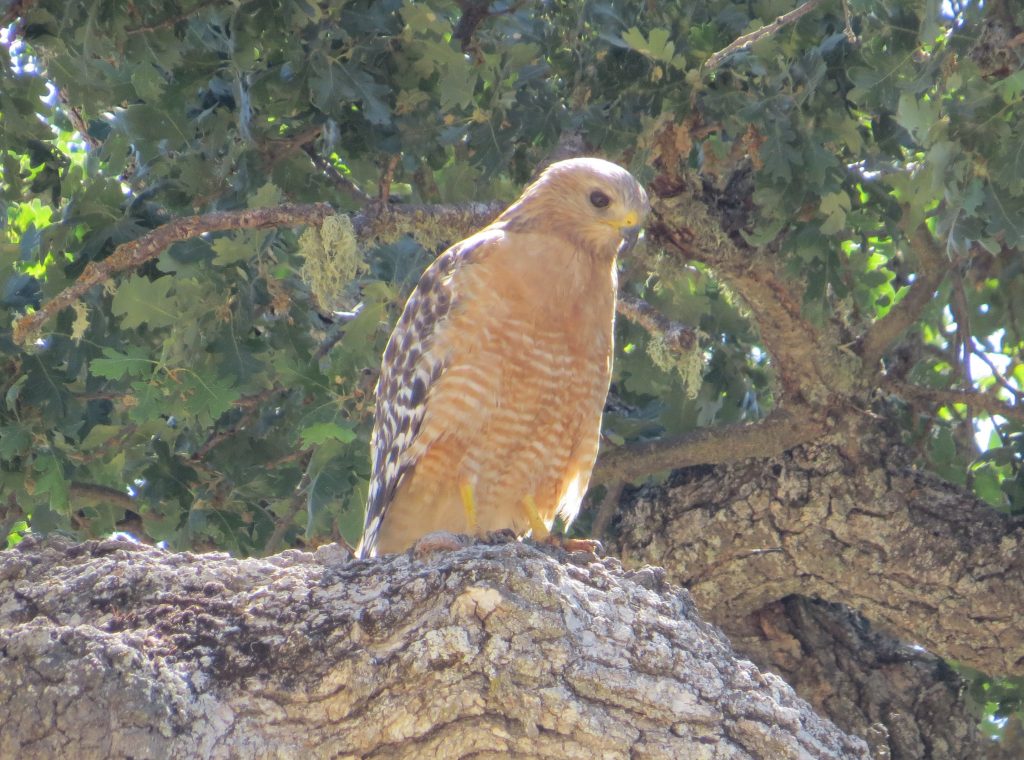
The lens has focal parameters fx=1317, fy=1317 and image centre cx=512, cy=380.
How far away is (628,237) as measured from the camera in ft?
18.4

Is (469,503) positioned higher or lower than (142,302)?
lower

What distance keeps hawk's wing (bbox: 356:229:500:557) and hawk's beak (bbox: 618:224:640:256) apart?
54 cm

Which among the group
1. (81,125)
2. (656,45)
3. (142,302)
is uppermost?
(81,125)

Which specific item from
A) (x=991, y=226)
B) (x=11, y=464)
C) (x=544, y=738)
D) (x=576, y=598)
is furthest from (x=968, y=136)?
(x=11, y=464)

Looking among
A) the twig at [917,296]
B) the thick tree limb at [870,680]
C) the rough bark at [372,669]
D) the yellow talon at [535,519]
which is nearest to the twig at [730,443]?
the twig at [917,296]

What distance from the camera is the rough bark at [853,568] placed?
5.91 meters

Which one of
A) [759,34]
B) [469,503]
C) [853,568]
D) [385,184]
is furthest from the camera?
[853,568]

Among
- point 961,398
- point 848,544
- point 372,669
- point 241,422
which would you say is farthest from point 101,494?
point 961,398

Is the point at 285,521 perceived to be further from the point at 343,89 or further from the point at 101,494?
the point at 343,89

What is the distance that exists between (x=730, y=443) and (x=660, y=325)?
909 millimetres

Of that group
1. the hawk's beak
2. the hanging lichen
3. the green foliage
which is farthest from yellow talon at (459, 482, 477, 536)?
the hawk's beak

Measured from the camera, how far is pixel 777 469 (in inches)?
251

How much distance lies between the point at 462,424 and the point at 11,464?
2.23 m

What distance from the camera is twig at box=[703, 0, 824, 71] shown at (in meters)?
5.01
